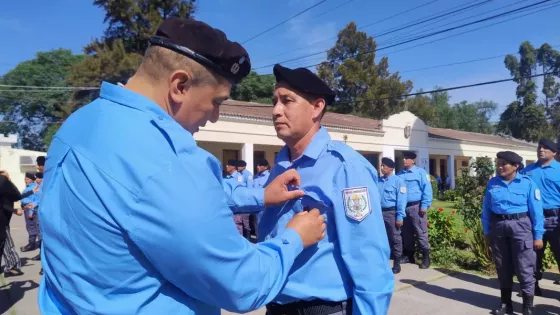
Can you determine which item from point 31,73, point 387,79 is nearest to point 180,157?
point 387,79

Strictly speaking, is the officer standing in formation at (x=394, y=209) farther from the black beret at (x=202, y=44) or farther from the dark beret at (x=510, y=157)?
the black beret at (x=202, y=44)

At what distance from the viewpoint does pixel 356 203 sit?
1.92 metres

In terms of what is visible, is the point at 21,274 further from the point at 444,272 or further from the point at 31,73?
the point at 31,73

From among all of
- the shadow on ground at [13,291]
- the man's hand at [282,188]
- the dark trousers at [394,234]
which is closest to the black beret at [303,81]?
the man's hand at [282,188]

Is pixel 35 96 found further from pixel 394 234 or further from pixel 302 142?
pixel 302 142

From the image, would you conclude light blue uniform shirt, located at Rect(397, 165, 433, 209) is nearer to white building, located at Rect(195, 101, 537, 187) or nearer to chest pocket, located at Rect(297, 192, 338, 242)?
chest pocket, located at Rect(297, 192, 338, 242)

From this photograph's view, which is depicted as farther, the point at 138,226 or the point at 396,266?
the point at 396,266

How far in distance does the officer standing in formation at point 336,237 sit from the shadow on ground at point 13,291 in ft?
17.6

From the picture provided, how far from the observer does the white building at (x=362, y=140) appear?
1771 cm

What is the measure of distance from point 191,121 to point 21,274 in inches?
317

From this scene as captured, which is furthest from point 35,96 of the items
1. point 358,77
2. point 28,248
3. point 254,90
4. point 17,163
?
point 28,248

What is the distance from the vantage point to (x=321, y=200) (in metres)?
1.99

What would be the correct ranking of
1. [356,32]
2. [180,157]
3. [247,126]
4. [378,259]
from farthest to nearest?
[356,32]
[247,126]
[378,259]
[180,157]

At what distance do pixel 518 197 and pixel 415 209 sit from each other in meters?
3.05
